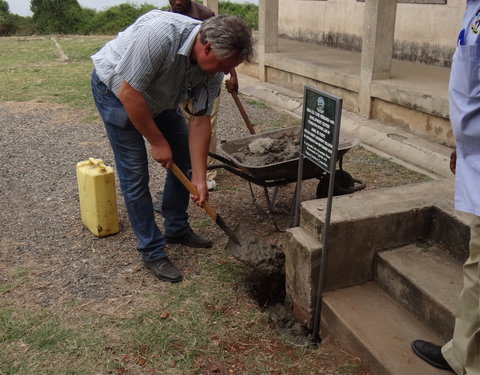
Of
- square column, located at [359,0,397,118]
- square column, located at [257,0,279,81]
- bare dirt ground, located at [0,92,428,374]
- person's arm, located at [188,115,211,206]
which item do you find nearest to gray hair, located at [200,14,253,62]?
person's arm, located at [188,115,211,206]

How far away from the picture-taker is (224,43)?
9.65 feet

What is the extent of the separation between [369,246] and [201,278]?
1230 mm

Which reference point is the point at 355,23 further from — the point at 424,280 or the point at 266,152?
the point at 424,280

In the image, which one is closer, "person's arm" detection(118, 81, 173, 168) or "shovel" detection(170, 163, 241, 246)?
"person's arm" detection(118, 81, 173, 168)

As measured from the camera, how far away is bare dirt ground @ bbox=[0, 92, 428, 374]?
3613mm

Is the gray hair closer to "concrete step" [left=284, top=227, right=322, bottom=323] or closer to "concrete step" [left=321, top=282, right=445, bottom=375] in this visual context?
"concrete step" [left=284, top=227, right=322, bottom=323]

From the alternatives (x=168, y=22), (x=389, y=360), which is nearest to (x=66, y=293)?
(x=168, y=22)

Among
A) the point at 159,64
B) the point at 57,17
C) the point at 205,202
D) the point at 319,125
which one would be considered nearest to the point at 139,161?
the point at 205,202

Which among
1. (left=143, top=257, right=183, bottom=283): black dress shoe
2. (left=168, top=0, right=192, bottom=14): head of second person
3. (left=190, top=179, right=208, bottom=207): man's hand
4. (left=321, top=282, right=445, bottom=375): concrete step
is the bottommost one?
(left=143, top=257, right=183, bottom=283): black dress shoe

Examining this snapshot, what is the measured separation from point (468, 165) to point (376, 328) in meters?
1.16

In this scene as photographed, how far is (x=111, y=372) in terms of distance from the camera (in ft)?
9.39

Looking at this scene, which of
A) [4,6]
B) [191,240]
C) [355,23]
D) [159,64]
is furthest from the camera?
[4,6]

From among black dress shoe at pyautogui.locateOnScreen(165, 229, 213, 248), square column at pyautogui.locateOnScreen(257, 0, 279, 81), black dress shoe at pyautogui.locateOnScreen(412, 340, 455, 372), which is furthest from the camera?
square column at pyautogui.locateOnScreen(257, 0, 279, 81)

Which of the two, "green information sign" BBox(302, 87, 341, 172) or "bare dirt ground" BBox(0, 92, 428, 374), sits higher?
"green information sign" BBox(302, 87, 341, 172)
